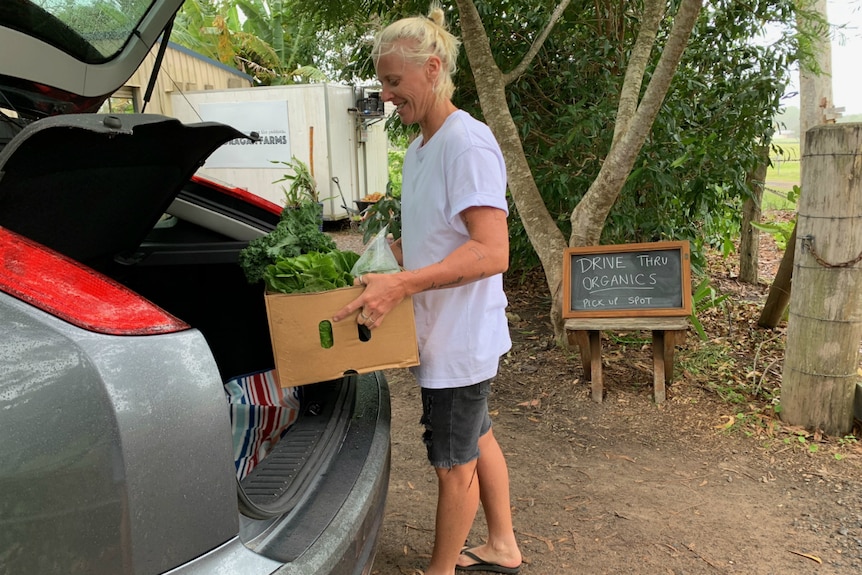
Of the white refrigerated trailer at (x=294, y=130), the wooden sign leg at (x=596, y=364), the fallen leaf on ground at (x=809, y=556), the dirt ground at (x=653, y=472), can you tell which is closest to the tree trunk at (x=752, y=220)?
the dirt ground at (x=653, y=472)

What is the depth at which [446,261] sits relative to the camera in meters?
1.79

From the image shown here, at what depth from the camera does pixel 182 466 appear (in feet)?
4.06

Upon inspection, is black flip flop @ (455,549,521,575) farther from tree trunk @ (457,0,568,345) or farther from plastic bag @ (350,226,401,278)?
tree trunk @ (457,0,568,345)

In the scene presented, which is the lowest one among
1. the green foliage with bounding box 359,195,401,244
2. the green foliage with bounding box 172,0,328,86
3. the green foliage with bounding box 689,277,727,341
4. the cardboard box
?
the green foliage with bounding box 689,277,727,341

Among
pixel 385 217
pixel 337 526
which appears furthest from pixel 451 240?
pixel 385 217

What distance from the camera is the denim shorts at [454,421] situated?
2.02m

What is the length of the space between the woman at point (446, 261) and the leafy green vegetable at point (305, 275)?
0.35 feet

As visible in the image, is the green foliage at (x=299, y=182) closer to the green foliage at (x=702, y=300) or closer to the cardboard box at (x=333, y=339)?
the green foliage at (x=702, y=300)

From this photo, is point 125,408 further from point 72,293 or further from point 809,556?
point 809,556

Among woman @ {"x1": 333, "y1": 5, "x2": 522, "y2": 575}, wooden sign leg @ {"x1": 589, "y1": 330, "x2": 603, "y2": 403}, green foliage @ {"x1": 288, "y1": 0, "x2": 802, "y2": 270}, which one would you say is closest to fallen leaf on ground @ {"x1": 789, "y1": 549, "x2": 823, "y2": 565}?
woman @ {"x1": 333, "y1": 5, "x2": 522, "y2": 575}

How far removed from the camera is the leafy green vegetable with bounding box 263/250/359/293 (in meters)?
1.82

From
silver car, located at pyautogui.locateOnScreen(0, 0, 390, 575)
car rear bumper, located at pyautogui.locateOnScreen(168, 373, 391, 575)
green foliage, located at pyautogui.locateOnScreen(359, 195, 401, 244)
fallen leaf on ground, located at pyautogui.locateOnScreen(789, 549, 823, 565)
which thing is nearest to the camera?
silver car, located at pyautogui.locateOnScreen(0, 0, 390, 575)

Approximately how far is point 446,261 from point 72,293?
93cm

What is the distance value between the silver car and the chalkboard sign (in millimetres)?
1960
